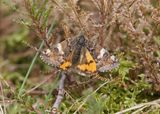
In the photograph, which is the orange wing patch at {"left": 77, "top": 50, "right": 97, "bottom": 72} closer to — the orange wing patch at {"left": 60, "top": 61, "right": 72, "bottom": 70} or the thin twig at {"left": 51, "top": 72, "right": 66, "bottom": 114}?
the orange wing patch at {"left": 60, "top": 61, "right": 72, "bottom": 70}

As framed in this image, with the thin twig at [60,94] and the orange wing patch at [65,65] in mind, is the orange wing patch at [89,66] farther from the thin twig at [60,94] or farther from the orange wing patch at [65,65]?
the thin twig at [60,94]

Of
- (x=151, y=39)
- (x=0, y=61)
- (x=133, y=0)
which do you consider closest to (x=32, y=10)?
(x=133, y=0)

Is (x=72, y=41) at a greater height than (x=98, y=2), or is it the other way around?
(x=98, y=2)

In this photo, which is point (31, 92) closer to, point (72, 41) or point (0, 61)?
point (72, 41)

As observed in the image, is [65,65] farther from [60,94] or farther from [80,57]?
[60,94]

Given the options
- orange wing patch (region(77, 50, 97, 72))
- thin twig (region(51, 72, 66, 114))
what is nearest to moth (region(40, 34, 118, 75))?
orange wing patch (region(77, 50, 97, 72))

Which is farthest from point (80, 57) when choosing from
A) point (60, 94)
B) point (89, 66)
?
point (60, 94)

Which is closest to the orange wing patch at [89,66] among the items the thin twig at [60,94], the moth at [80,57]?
the moth at [80,57]

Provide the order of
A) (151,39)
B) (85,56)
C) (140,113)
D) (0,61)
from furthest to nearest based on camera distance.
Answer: (0,61) < (151,39) < (85,56) < (140,113)
